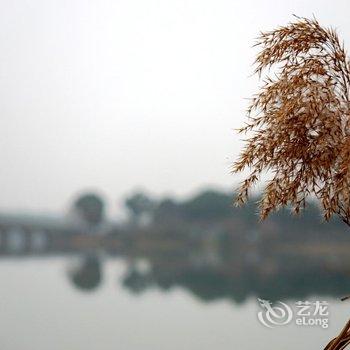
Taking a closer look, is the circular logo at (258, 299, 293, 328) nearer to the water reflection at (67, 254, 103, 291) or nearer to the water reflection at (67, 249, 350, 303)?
the water reflection at (67, 249, 350, 303)

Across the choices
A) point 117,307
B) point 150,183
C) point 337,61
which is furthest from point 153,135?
point 337,61

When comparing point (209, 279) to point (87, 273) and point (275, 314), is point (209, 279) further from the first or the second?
point (87, 273)

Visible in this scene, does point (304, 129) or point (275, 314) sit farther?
point (275, 314)

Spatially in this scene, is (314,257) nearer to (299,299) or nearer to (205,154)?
(299,299)

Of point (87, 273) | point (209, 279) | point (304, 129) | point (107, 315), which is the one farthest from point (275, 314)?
point (304, 129)

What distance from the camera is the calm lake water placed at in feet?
16.5

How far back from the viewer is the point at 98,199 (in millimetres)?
5219

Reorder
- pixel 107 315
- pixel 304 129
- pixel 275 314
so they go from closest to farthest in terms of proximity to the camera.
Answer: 1. pixel 304 129
2. pixel 275 314
3. pixel 107 315

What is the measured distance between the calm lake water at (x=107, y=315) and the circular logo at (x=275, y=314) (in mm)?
62

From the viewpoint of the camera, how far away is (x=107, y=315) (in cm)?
516

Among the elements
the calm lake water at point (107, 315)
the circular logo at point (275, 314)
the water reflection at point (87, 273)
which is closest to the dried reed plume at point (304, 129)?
the circular logo at point (275, 314)

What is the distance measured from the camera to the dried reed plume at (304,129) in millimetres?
2809

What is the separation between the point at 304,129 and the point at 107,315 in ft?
9.08

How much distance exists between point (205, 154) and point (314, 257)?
3.52 feet
